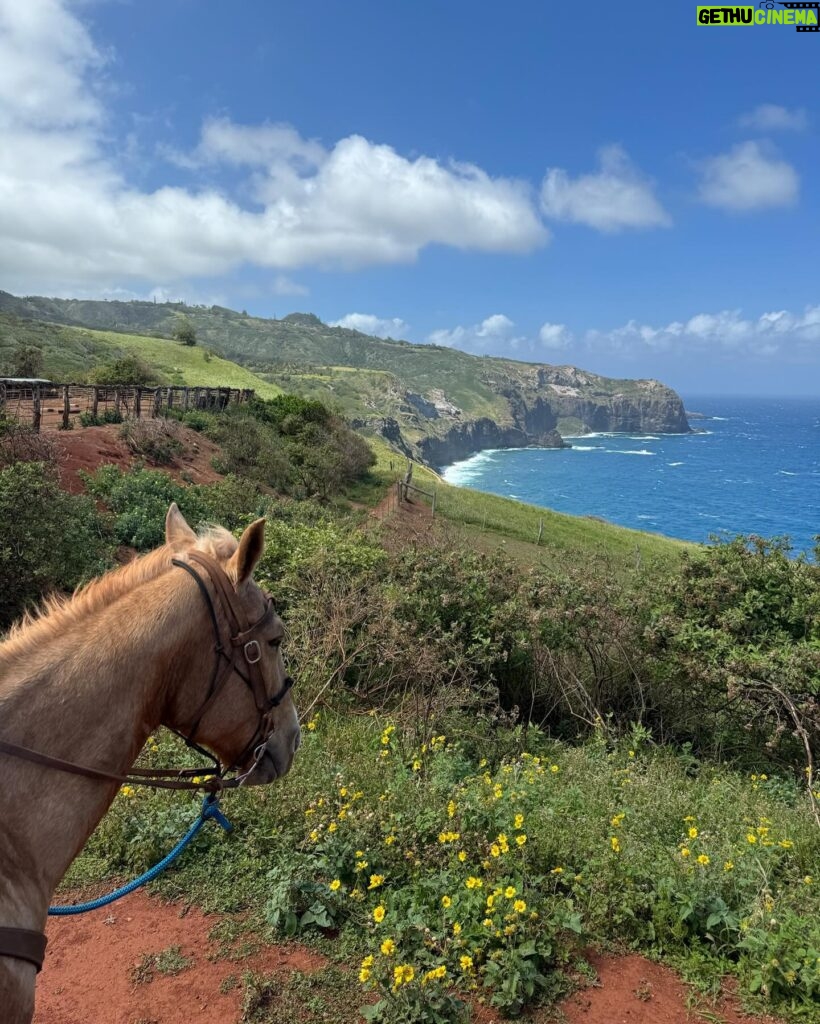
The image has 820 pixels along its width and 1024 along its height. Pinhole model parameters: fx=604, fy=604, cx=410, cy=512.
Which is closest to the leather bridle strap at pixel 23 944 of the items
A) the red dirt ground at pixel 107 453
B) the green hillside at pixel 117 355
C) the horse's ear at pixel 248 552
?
the horse's ear at pixel 248 552

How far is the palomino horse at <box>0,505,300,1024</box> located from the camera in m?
1.79

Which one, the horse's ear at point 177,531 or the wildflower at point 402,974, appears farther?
the wildflower at point 402,974

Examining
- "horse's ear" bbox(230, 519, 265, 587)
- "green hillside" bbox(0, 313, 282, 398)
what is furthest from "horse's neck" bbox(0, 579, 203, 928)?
"green hillside" bbox(0, 313, 282, 398)

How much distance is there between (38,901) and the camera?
1.84 m

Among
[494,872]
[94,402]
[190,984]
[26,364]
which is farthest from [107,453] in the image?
[26,364]

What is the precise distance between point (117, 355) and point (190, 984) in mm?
63485

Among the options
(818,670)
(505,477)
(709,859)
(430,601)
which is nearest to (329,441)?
(430,601)

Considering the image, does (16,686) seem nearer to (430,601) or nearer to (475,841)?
(475,841)

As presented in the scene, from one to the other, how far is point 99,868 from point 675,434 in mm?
201228

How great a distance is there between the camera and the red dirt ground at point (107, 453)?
16719 millimetres

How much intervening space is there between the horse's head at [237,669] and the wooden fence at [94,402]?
53.4 ft

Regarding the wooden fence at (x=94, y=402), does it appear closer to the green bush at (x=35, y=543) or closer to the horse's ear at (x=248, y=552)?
the green bush at (x=35, y=543)

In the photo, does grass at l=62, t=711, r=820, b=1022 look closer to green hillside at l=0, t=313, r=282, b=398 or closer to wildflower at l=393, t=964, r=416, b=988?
wildflower at l=393, t=964, r=416, b=988

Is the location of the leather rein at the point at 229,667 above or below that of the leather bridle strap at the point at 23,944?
above
